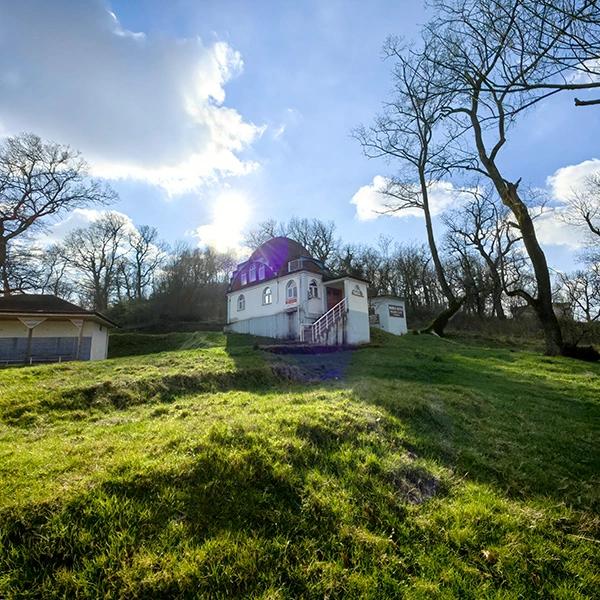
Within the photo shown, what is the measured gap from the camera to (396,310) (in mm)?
29062

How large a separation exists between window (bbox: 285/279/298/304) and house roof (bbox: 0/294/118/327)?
10.4 meters

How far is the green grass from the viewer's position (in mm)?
2629

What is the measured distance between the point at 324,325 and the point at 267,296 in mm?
5996

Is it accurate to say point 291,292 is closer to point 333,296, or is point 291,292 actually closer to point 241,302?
point 333,296

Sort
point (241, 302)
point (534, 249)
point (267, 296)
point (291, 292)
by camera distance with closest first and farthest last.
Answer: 1. point (534, 249)
2. point (291, 292)
3. point (267, 296)
4. point (241, 302)

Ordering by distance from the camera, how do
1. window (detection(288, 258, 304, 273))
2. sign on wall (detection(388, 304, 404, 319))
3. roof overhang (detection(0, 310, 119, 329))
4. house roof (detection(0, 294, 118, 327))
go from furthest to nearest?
sign on wall (detection(388, 304, 404, 319))
window (detection(288, 258, 304, 273))
house roof (detection(0, 294, 118, 327))
roof overhang (detection(0, 310, 119, 329))

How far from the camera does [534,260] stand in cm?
1465

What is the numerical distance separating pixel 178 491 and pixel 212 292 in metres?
38.6

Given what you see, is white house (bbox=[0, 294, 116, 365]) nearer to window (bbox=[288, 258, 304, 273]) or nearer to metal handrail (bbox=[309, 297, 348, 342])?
window (bbox=[288, 258, 304, 273])

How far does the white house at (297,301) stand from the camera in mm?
19281

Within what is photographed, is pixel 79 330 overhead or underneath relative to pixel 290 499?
overhead

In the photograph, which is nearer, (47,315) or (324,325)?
(47,315)

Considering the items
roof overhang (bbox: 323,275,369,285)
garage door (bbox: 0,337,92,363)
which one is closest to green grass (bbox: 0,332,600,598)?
garage door (bbox: 0,337,92,363)

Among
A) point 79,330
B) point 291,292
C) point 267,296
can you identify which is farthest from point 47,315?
point 291,292
